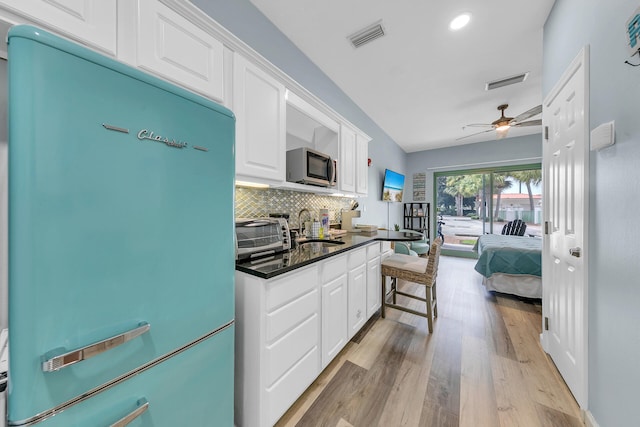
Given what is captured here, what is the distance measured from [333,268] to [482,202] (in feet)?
17.7

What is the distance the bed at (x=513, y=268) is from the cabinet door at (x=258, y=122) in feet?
10.5

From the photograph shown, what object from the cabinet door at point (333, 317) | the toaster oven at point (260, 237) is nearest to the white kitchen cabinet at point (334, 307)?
the cabinet door at point (333, 317)

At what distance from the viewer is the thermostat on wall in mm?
1084

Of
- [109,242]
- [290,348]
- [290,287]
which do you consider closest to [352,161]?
[290,287]

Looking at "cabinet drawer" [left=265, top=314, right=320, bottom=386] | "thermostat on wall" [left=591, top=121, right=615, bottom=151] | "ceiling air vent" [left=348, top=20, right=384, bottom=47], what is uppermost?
"ceiling air vent" [left=348, top=20, right=384, bottom=47]

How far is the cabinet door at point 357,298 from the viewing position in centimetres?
196

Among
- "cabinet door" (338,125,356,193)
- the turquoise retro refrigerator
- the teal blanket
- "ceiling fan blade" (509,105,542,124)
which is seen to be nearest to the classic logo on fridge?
the turquoise retro refrigerator

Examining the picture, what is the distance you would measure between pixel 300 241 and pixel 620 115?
2.10 m

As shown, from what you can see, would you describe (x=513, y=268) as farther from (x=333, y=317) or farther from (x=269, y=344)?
(x=269, y=344)

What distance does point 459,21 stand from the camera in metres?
1.95

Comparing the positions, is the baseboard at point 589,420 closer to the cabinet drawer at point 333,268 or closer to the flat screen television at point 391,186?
the cabinet drawer at point 333,268

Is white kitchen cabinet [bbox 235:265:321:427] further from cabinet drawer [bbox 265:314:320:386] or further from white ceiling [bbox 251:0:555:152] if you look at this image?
white ceiling [bbox 251:0:555:152]

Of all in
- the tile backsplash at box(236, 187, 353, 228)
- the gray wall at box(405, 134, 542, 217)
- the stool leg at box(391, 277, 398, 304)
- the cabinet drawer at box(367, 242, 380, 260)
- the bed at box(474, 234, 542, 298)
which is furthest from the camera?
the gray wall at box(405, 134, 542, 217)

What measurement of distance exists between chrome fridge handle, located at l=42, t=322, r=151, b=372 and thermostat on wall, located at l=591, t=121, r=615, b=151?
2.11 m
